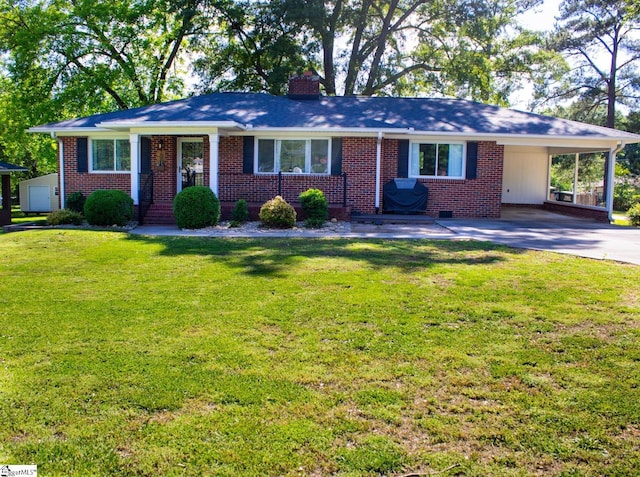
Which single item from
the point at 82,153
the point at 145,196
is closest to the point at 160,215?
the point at 145,196

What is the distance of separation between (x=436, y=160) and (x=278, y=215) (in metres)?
6.28

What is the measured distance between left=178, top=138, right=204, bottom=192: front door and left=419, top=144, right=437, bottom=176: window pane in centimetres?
692

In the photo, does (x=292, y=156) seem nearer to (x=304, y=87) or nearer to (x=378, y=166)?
(x=378, y=166)

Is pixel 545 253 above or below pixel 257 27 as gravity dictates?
below

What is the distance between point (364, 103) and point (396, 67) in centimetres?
1053

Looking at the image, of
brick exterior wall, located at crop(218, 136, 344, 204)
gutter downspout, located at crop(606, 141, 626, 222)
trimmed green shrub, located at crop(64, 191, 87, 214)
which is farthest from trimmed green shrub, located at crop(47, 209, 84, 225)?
gutter downspout, located at crop(606, 141, 626, 222)

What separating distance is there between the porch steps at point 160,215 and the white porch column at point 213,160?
4.81 ft

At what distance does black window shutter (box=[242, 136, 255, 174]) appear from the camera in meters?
16.8

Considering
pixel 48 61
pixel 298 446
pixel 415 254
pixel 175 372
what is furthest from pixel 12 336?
pixel 48 61

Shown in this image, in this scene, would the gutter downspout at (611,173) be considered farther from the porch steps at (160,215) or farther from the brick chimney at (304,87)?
the porch steps at (160,215)

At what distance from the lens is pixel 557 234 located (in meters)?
13.1

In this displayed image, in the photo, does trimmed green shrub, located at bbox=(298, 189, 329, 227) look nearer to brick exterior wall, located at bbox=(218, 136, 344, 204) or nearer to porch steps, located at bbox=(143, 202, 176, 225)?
brick exterior wall, located at bbox=(218, 136, 344, 204)

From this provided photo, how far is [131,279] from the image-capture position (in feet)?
24.5

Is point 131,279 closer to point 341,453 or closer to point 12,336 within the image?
point 12,336
